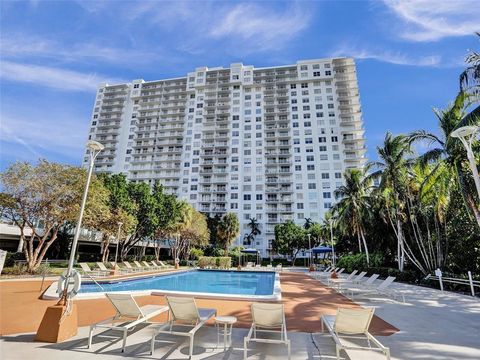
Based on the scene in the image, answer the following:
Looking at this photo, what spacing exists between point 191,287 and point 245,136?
53847 millimetres

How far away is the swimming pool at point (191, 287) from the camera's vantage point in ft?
37.4

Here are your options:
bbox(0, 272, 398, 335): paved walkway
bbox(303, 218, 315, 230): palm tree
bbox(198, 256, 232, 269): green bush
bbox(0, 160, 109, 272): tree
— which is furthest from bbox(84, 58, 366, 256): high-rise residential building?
bbox(0, 272, 398, 335): paved walkway

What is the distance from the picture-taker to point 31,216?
59.8 feet

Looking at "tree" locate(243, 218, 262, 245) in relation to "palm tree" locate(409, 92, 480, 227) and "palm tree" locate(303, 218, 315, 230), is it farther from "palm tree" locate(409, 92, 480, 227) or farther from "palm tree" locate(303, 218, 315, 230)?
"palm tree" locate(409, 92, 480, 227)

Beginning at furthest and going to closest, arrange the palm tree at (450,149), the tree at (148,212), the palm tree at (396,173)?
the tree at (148,212) → the palm tree at (396,173) → the palm tree at (450,149)

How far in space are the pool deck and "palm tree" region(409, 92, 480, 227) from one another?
5842 mm

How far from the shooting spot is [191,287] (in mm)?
18781

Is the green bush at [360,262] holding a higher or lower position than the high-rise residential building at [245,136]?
lower

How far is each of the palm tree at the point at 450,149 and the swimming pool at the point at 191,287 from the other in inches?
418

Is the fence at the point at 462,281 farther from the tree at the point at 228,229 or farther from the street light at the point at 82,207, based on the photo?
the tree at the point at 228,229

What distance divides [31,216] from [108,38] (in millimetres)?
14047

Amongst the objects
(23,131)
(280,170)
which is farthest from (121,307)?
(280,170)

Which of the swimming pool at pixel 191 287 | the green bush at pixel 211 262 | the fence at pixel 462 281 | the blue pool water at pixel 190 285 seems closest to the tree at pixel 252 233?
the green bush at pixel 211 262

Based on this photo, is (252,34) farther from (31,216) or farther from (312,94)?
(312,94)
